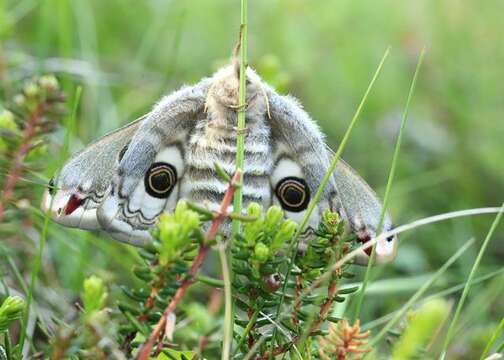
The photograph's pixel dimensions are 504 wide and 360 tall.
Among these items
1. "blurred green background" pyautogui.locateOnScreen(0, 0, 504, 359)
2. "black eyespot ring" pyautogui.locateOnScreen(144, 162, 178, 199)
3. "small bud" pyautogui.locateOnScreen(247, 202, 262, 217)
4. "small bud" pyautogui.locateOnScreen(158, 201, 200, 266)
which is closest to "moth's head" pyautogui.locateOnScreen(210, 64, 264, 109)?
"black eyespot ring" pyautogui.locateOnScreen(144, 162, 178, 199)

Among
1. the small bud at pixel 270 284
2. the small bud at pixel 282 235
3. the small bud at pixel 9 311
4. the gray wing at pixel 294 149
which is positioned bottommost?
the small bud at pixel 9 311

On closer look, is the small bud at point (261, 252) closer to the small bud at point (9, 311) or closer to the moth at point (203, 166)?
the small bud at point (9, 311)

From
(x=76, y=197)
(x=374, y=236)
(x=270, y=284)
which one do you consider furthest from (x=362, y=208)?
(x=76, y=197)

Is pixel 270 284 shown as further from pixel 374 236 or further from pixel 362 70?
pixel 362 70

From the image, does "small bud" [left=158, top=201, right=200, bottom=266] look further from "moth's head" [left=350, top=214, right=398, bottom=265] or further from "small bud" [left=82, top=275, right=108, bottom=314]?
"moth's head" [left=350, top=214, right=398, bottom=265]

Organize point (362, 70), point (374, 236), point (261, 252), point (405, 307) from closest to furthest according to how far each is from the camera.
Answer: point (261, 252), point (405, 307), point (374, 236), point (362, 70)

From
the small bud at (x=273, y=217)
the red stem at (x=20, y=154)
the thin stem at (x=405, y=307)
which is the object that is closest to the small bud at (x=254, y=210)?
the small bud at (x=273, y=217)

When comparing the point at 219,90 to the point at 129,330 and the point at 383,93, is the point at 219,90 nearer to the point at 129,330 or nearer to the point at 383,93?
the point at 129,330
